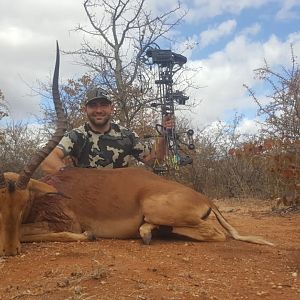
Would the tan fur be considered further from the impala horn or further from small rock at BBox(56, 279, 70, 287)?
small rock at BBox(56, 279, 70, 287)

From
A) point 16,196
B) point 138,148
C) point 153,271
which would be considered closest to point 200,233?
point 153,271

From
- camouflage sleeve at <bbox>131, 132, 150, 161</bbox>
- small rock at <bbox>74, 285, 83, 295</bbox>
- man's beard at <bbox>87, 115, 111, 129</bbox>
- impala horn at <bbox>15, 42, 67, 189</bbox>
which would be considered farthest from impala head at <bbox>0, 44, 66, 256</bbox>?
camouflage sleeve at <bbox>131, 132, 150, 161</bbox>

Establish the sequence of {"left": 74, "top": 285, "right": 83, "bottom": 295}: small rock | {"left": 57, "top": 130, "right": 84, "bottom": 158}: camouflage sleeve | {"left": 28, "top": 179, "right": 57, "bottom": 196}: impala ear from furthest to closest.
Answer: {"left": 57, "top": 130, "right": 84, "bottom": 158}: camouflage sleeve, {"left": 28, "top": 179, "right": 57, "bottom": 196}: impala ear, {"left": 74, "top": 285, "right": 83, "bottom": 295}: small rock

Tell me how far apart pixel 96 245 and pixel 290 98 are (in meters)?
4.91

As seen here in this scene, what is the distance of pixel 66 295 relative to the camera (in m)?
3.02

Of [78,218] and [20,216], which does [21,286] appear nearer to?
[20,216]

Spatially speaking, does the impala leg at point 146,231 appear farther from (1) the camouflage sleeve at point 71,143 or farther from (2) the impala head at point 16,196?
(1) the camouflage sleeve at point 71,143

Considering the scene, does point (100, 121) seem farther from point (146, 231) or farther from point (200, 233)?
point (200, 233)

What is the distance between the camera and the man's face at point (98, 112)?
22.0ft

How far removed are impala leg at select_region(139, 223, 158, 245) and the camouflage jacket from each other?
176 cm

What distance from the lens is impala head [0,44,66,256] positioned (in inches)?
168

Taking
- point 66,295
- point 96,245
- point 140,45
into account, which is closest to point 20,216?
point 96,245

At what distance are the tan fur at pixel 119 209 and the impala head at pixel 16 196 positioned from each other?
0.81 feet

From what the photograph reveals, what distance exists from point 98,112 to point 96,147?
0.46 meters
